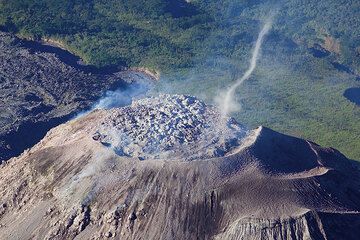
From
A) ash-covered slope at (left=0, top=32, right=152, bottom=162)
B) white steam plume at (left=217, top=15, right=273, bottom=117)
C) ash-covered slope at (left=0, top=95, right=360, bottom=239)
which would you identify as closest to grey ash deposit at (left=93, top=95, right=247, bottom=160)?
ash-covered slope at (left=0, top=95, right=360, bottom=239)

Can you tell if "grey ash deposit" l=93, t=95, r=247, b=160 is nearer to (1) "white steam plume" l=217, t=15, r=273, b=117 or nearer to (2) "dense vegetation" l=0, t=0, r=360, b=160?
(1) "white steam plume" l=217, t=15, r=273, b=117

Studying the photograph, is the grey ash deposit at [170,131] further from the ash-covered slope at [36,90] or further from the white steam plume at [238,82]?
the ash-covered slope at [36,90]

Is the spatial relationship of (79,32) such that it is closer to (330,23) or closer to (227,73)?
(227,73)

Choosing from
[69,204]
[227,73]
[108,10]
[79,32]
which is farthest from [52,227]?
[108,10]

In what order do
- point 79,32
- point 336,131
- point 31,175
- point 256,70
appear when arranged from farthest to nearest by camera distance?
1. point 79,32
2. point 256,70
3. point 336,131
4. point 31,175

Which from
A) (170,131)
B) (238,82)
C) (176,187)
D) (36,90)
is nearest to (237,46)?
(238,82)

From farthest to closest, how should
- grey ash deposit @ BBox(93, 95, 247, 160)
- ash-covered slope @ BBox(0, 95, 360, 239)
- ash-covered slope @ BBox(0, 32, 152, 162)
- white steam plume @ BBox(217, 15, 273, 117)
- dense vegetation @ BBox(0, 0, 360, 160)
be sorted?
1. dense vegetation @ BBox(0, 0, 360, 160)
2. white steam plume @ BBox(217, 15, 273, 117)
3. ash-covered slope @ BBox(0, 32, 152, 162)
4. grey ash deposit @ BBox(93, 95, 247, 160)
5. ash-covered slope @ BBox(0, 95, 360, 239)

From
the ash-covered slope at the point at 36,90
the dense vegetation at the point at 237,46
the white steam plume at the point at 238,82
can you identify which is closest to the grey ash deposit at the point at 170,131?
the white steam plume at the point at 238,82
